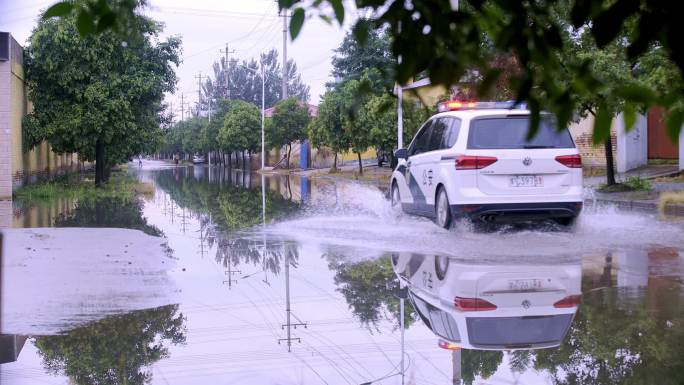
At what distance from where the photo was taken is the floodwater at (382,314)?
15.4 feet

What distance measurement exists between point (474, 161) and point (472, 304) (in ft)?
13.4

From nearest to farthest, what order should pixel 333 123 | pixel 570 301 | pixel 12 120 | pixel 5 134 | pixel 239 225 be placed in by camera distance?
pixel 570 301
pixel 239 225
pixel 5 134
pixel 12 120
pixel 333 123

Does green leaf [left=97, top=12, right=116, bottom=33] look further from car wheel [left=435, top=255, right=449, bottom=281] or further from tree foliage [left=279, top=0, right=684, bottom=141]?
car wheel [left=435, top=255, right=449, bottom=281]

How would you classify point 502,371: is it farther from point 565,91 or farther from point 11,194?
point 11,194

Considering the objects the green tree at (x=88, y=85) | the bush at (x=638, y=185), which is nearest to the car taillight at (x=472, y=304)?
the bush at (x=638, y=185)

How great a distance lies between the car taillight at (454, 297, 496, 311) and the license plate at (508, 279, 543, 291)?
593mm

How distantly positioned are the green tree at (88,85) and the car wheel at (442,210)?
1699 cm

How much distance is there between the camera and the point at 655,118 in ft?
87.9

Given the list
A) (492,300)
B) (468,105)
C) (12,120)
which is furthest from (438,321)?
(12,120)

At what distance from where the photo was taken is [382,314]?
6.19 metres

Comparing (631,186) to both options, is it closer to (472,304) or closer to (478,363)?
(472,304)

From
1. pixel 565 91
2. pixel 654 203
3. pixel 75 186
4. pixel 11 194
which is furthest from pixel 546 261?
pixel 75 186

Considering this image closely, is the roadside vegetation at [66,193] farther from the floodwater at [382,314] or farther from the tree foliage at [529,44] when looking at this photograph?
the tree foliage at [529,44]

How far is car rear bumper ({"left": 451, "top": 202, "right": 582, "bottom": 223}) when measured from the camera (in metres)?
10.0
